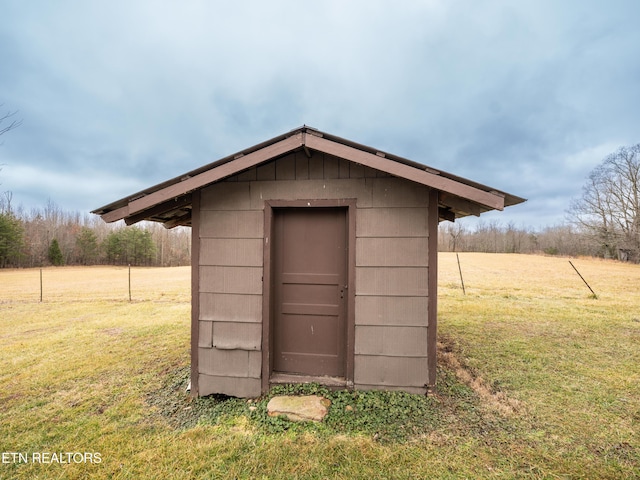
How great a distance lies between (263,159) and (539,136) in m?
53.0

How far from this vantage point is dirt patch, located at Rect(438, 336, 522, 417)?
9.99 feet

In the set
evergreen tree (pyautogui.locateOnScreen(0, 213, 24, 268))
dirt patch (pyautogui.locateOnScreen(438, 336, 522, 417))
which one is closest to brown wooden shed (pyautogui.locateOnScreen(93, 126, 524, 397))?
dirt patch (pyautogui.locateOnScreen(438, 336, 522, 417))

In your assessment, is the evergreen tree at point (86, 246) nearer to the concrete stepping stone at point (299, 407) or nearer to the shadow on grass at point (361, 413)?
the shadow on grass at point (361, 413)

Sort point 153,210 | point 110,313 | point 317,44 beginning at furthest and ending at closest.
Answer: point 317,44
point 110,313
point 153,210

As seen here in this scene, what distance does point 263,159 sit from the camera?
305 cm

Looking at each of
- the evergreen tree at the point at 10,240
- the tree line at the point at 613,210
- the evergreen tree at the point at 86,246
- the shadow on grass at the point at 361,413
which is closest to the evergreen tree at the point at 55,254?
the evergreen tree at the point at 86,246

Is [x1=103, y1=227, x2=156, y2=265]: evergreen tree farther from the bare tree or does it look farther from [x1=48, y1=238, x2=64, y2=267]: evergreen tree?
the bare tree

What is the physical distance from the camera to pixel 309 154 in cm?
327

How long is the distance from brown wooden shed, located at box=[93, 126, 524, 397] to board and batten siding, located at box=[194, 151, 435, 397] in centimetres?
1

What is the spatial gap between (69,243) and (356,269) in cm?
5058

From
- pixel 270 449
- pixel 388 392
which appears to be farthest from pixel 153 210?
pixel 388 392

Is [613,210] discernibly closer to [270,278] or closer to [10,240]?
[270,278]

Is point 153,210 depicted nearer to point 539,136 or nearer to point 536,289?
point 536,289

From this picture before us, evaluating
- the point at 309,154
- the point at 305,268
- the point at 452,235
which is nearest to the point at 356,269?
the point at 305,268
